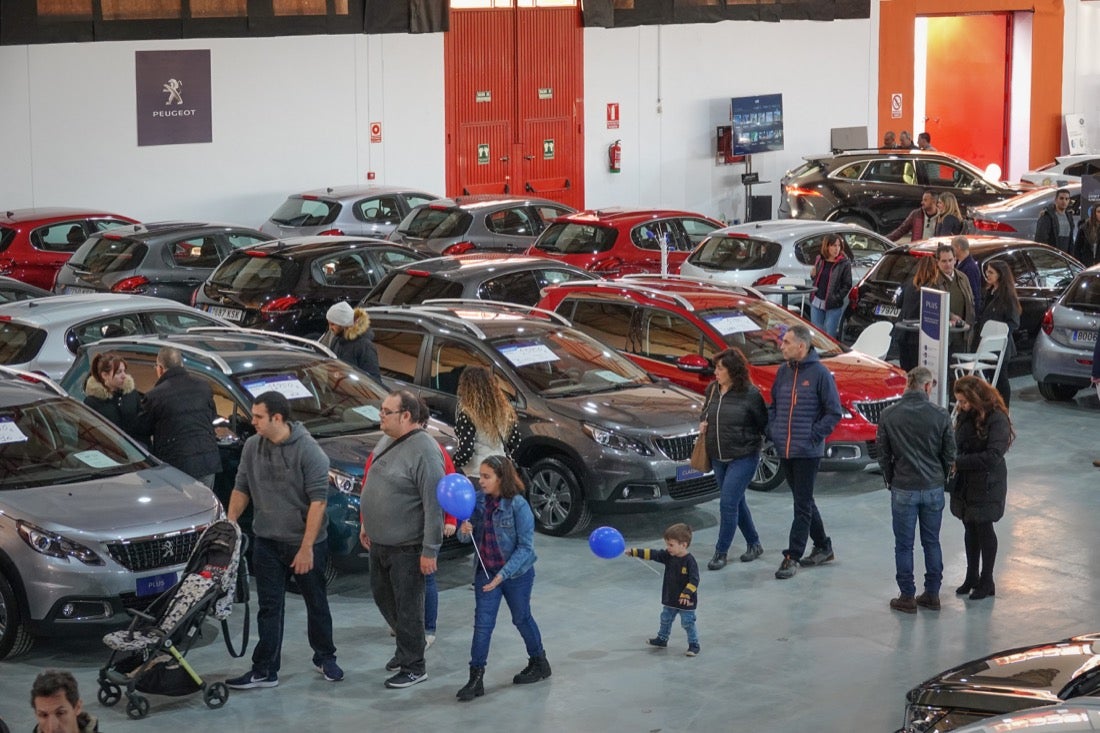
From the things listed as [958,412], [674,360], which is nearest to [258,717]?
[958,412]

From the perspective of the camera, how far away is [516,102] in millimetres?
28062

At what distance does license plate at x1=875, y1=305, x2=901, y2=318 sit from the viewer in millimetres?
16812

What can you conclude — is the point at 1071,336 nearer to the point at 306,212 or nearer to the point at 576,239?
the point at 576,239

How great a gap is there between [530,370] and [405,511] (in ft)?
12.4

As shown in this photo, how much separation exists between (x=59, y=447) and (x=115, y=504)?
2.67ft

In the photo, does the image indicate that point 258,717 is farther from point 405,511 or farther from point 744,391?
point 744,391

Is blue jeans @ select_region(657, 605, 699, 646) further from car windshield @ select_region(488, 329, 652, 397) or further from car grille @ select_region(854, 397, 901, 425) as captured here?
car grille @ select_region(854, 397, 901, 425)

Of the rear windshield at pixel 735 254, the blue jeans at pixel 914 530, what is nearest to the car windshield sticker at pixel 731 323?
the blue jeans at pixel 914 530

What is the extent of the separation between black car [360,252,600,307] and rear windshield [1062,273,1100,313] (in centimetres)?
483

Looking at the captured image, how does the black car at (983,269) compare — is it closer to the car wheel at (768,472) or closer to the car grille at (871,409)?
the car grille at (871,409)

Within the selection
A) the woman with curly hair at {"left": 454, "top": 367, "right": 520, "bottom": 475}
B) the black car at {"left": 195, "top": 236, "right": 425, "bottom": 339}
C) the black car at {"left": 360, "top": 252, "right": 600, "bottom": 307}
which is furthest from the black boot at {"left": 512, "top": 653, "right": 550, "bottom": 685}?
the black car at {"left": 195, "top": 236, "right": 425, "bottom": 339}

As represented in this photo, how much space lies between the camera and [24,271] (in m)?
19.6

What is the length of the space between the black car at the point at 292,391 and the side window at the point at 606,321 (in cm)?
294

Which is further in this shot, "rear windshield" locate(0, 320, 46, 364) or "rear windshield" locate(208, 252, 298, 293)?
"rear windshield" locate(208, 252, 298, 293)
